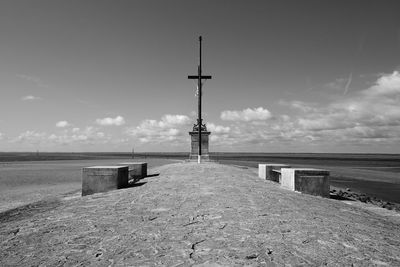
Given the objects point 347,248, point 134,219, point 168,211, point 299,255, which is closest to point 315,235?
point 347,248

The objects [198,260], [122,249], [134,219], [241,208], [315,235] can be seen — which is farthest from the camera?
[241,208]

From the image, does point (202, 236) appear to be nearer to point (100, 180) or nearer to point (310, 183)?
point (100, 180)

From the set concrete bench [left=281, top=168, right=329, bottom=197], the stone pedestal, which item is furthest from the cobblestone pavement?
the stone pedestal

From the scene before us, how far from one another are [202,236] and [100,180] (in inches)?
253

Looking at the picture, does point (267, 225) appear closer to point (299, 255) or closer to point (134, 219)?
point (299, 255)

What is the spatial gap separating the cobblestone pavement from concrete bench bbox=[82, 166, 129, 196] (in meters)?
2.74

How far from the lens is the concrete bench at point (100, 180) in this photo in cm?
981

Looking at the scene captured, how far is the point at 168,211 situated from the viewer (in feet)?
19.8

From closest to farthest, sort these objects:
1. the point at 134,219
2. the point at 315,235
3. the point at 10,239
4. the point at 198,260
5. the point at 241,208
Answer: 1. the point at 198,260
2. the point at 315,235
3. the point at 10,239
4. the point at 134,219
5. the point at 241,208

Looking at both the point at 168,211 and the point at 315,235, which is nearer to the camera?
the point at 315,235

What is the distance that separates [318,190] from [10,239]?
341 inches

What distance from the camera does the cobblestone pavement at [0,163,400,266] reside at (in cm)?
374

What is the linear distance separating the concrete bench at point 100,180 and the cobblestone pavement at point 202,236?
2.74m

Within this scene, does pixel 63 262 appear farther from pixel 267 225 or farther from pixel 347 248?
pixel 347 248
